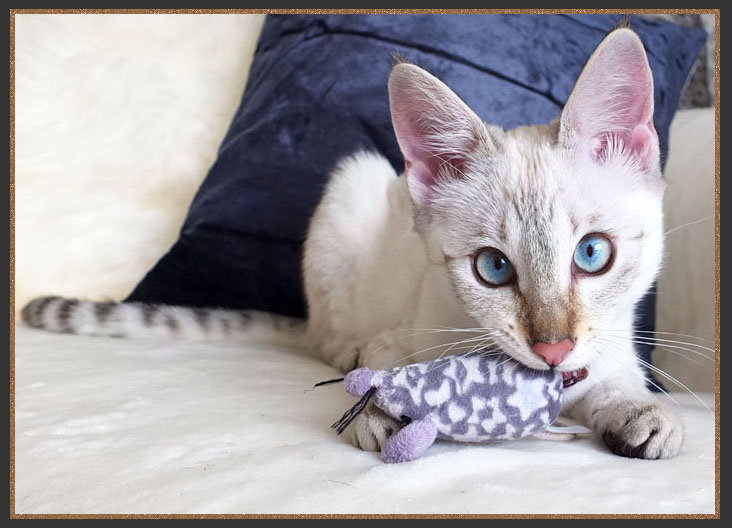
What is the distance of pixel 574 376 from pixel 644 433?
7.7 inches

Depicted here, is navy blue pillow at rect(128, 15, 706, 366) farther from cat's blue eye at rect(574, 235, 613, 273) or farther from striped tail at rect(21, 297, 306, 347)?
cat's blue eye at rect(574, 235, 613, 273)

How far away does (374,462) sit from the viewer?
3.87ft

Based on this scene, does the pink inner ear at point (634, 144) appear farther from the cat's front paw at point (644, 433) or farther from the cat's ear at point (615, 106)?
the cat's front paw at point (644, 433)

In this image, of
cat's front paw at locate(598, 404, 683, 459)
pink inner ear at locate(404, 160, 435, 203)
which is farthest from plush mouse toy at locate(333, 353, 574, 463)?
pink inner ear at locate(404, 160, 435, 203)

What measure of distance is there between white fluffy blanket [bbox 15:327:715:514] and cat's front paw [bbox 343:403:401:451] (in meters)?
0.02

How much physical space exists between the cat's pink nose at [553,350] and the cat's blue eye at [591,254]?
147 millimetres

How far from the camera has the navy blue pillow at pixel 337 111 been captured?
2316 mm

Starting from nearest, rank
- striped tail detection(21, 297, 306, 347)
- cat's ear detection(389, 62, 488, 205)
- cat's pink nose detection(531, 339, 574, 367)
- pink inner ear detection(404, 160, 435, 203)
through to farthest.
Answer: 1. cat's pink nose detection(531, 339, 574, 367)
2. cat's ear detection(389, 62, 488, 205)
3. pink inner ear detection(404, 160, 435, 203)
4. striped tail detection(21, 297, 306, 347)

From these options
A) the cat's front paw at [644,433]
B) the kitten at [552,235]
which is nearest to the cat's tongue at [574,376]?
the kitten at [552,235]

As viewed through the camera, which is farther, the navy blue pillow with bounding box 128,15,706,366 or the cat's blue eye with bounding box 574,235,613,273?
the navy blue pillow with bounding box 128,15,706,366

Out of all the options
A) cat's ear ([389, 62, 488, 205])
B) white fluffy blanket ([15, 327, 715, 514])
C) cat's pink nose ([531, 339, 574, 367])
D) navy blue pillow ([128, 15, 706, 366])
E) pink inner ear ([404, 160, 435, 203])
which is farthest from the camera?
navy blue pillow ([128, 15, 706, 366])

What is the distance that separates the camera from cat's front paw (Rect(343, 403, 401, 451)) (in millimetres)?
1243

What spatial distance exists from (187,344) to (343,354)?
0.50 m

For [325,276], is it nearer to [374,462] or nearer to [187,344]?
[187,344]
